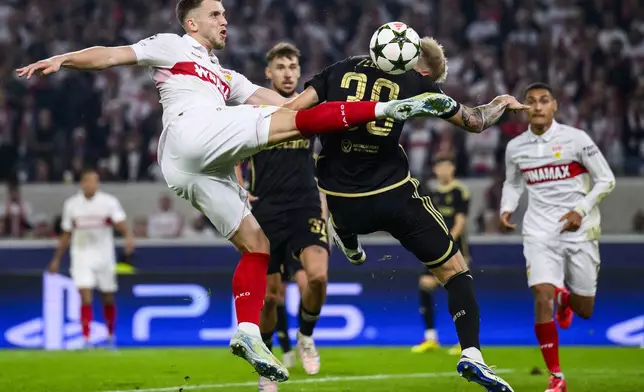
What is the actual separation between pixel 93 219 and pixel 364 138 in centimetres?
889

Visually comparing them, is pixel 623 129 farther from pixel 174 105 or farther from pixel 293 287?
pixel 174 105

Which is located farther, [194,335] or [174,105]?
[194,335]

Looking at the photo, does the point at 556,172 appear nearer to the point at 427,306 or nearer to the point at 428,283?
the point at 428,283

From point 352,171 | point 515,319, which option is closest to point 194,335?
point 515,319

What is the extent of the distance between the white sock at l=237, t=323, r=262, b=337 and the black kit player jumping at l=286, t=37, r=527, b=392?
107cm

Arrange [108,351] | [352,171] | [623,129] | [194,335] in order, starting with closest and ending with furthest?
[352,171]
[108,351]
[194,335]
[623,129]

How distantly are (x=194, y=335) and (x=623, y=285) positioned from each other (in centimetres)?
583

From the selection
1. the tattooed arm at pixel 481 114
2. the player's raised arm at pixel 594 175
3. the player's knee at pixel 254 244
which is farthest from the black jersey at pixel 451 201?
the player's knee at pixel 254 244

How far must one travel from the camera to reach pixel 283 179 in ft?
35.3

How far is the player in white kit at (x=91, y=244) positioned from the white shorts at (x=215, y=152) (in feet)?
25.8

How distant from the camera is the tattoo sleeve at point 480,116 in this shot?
24.3 ft

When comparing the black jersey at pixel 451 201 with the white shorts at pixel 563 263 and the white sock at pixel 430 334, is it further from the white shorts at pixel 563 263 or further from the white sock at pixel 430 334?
the white shorts at pixel 563 263

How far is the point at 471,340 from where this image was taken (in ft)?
24.5

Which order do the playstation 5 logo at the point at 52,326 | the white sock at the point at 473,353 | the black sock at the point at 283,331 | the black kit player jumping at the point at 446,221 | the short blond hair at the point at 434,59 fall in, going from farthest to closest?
1. the playstation 5 logo at the point at 52,326
2. the black kit player jumping at the point at 446,221
3. the black sock at the point at 283,331
4. the short blond hair at the point at 434,59
5. the white sock at the point at 473,353
